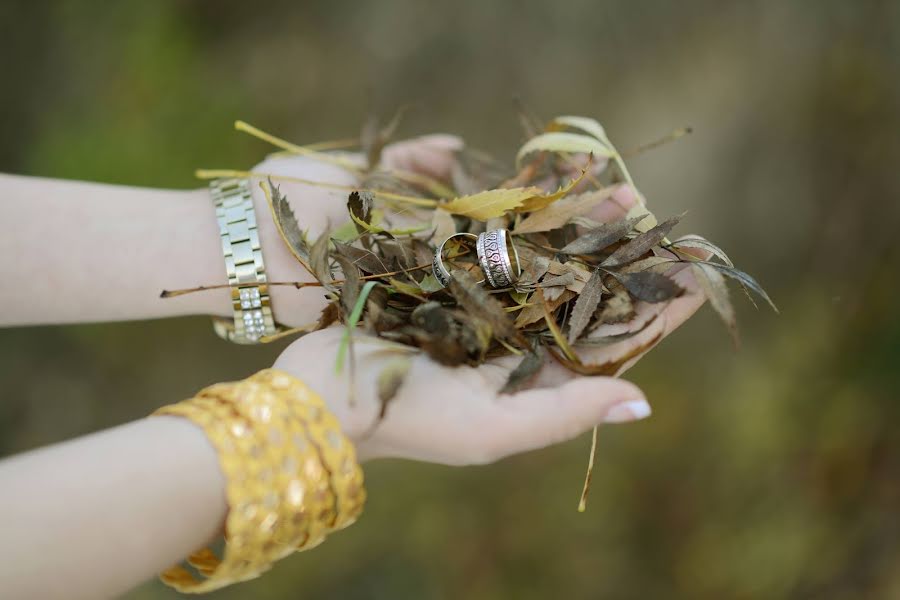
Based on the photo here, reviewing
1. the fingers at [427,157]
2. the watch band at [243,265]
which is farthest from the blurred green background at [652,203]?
the watch band at [243,265]

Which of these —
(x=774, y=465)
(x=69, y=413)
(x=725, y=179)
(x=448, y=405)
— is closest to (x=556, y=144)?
(x=448, y=405)

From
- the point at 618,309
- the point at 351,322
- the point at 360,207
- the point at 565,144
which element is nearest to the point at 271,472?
the point at 351,322

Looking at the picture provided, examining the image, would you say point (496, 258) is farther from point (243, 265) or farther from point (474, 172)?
point (243, 265)

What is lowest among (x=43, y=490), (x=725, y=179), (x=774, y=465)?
(x=774, y=465)

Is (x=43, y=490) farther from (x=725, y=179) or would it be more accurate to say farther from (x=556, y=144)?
(x=725, y=179)

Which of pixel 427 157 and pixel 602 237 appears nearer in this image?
pixel 602 237

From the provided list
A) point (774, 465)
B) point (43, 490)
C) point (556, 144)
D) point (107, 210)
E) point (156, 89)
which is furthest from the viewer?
point (156, 89)

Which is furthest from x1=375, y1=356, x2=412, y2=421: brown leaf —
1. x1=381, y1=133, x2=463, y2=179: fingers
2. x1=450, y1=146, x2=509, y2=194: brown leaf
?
x1=381, y1=133, x2=463, y2=179: fingers

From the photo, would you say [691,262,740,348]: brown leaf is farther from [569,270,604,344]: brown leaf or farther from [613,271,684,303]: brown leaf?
[569,270,604,344]: brown leaf
